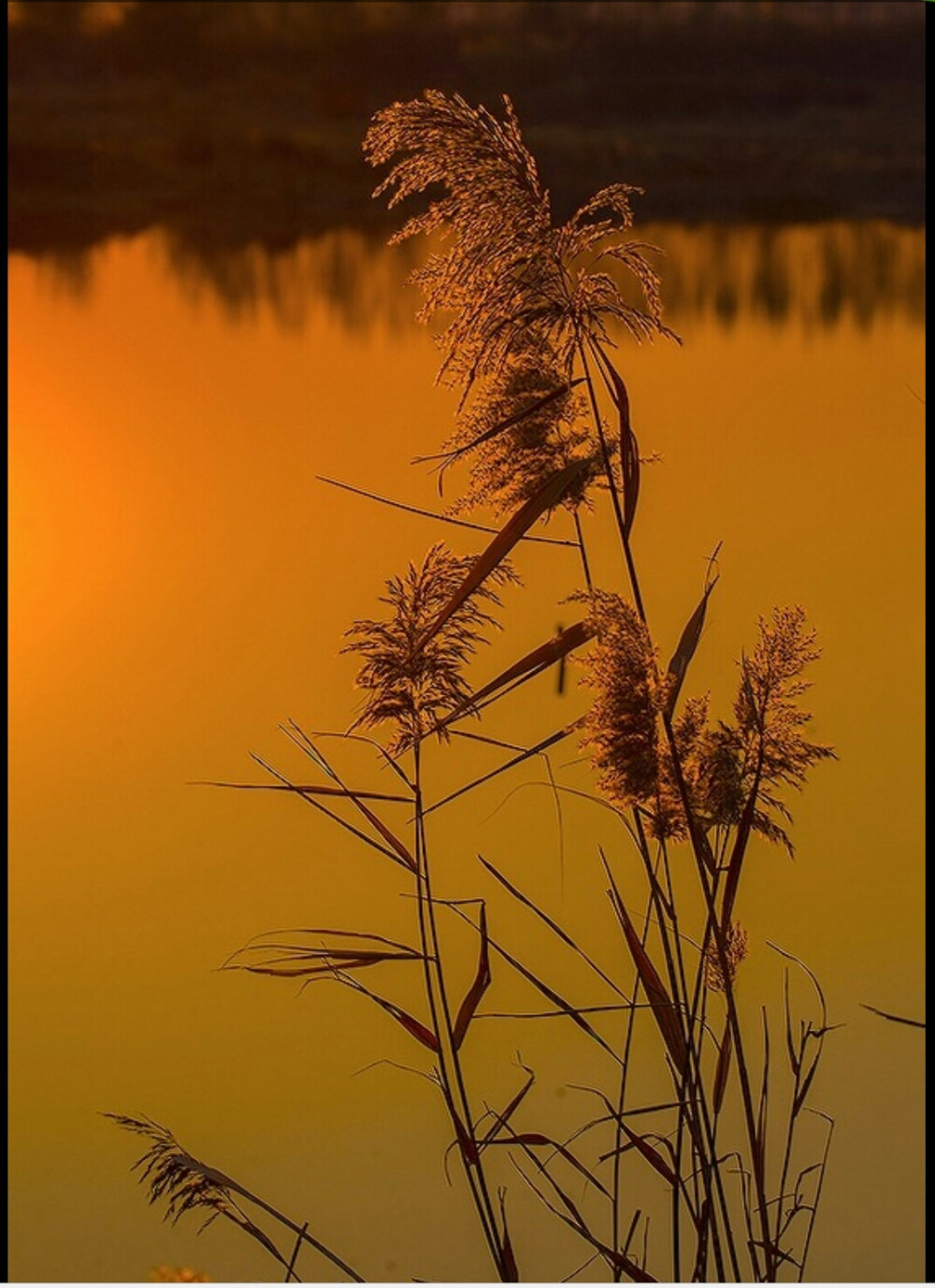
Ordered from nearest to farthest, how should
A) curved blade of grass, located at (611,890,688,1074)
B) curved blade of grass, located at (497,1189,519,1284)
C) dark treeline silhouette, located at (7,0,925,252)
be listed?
curved blade of grass, located at (611,890,688,1074) < curved blade of grass, located at (497,1189,519,1284) < dark treeline silhouette, located at (7,0,925,252)

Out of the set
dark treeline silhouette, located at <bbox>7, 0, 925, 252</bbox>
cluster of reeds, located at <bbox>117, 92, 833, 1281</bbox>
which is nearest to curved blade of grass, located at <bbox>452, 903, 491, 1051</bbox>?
cluster of reeds, located at <bbox>117, 92, 833, 1281</bbox>

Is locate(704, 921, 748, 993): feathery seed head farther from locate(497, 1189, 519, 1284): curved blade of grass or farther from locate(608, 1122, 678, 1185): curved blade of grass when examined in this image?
locate(497, 1189, 519, 1284): curved blade of grass

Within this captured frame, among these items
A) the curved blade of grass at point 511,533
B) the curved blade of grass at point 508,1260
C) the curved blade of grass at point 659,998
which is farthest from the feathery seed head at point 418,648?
the curved blade of grass at point 508,1260

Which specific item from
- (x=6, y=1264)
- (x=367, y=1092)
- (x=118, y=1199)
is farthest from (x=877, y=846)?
(x=6, y=1264)

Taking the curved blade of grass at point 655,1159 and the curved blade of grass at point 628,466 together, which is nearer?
the curved blade of grass at point 628,466

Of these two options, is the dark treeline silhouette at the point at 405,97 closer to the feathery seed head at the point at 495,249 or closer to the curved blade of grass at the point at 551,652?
the feathery seed head at the point at 495,249

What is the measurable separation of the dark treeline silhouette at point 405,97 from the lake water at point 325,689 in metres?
0.07

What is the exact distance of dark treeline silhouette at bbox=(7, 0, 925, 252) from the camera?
7.81ft

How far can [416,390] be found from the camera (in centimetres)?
238

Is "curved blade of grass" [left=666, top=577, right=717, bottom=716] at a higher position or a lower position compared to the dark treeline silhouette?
lower

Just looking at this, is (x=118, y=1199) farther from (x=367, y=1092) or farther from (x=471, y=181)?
(x=471, y=181)

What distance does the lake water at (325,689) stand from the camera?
7.27 feet

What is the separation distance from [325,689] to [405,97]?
0.79m

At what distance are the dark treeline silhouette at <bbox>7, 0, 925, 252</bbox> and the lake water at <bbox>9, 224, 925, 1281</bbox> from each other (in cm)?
7
